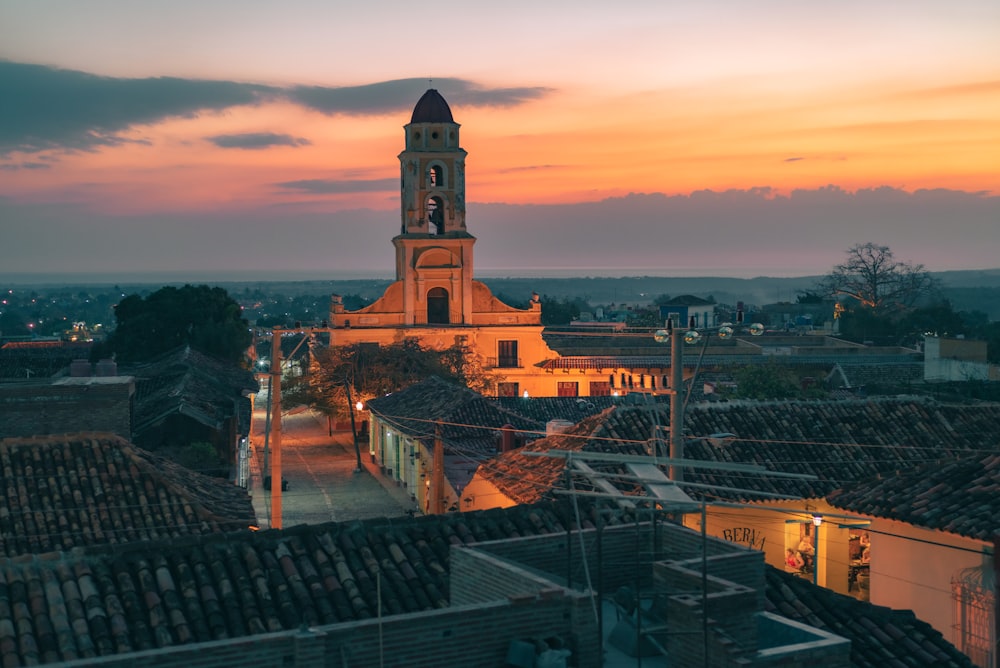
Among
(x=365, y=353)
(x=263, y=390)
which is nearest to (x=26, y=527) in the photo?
(x=365, y=353)

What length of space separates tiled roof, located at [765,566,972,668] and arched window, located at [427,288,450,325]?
4860 centimetres

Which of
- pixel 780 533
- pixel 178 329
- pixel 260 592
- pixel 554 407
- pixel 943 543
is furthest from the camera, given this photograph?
pixel 178 329

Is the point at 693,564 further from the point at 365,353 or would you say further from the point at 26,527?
the point at 365,353

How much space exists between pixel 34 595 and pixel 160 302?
2033 inches

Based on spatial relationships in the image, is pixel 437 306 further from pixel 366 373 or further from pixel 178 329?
pixel 178 329

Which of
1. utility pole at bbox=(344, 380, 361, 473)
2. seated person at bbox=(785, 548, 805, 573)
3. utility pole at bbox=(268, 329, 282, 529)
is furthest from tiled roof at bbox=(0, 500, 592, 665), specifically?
utility pole at bbox=(344, 380, 361, 473)

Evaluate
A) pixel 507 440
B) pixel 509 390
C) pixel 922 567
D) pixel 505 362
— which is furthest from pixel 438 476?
pixel 505 362

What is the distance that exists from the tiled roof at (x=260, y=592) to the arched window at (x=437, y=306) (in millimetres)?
47695

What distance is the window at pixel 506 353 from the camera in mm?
61594

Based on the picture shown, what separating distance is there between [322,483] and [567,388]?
70.8ft

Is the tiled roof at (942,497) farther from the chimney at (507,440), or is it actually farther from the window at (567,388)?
the window at (567,388)

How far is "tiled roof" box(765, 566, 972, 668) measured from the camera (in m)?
12.7

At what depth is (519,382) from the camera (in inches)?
2377

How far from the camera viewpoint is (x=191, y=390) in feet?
114
